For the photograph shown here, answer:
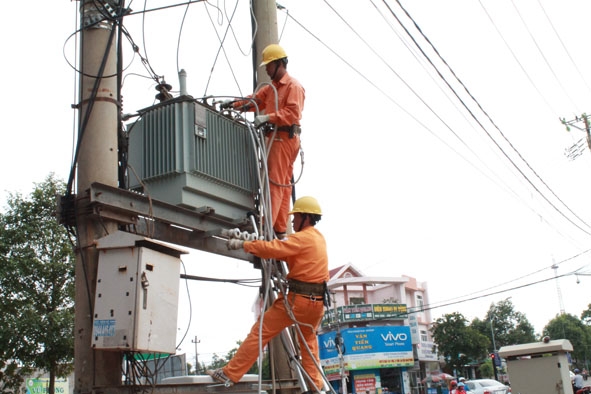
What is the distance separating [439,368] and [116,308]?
53.6m

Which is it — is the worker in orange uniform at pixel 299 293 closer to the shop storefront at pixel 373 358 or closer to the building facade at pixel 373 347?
the building facade at pixel 373 347

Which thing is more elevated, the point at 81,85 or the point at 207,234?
the point at 81,85

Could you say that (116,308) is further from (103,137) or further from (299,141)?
(299,141)

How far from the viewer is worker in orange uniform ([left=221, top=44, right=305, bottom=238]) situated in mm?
5844

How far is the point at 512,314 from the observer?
7081cm

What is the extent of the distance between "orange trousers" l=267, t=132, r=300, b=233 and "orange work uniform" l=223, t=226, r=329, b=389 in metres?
0.59

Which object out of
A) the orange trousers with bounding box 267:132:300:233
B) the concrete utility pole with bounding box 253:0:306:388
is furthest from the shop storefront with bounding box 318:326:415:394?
the orange trousers with bounding box 267:132:300:233

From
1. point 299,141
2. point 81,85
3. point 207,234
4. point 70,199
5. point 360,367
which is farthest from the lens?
point 360,367

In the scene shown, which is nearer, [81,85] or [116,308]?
[116,308]

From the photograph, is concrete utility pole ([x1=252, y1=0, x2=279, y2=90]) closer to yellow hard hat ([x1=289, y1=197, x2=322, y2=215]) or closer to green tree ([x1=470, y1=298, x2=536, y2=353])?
yellow hard hat ([x1=289, y1=197, x2=322, y2=215])

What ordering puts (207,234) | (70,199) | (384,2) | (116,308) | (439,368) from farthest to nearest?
(439,368), (384,2), (207,234), (70,199), (116,308)

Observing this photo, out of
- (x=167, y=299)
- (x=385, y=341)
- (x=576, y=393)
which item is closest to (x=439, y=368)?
(x=385, y=341)

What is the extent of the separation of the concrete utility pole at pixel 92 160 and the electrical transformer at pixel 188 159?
0.54 m

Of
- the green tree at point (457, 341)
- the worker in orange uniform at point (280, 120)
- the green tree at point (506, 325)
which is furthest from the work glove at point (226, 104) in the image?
the green tree at point (506, 325)
